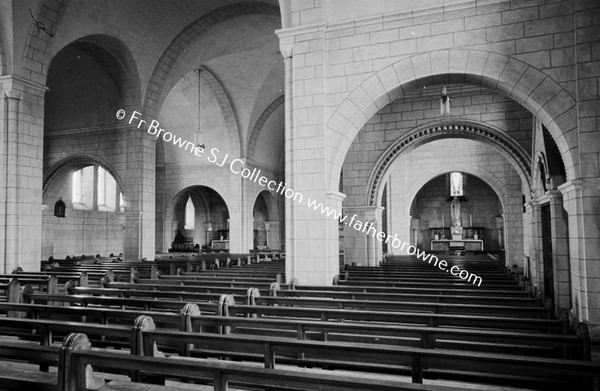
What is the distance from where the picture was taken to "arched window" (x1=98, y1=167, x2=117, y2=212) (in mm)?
19641

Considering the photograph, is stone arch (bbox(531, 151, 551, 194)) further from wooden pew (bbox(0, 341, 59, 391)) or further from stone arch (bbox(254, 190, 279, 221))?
stone arch (bbox(254, 190, 279, 221))

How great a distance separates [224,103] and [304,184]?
467 inches

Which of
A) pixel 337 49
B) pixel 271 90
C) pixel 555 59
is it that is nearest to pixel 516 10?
pixel 555 59

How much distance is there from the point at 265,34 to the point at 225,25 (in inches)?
57.7

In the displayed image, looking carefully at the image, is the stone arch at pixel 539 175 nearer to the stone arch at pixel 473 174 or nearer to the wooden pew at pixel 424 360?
the wooden pew at pixel 424 360

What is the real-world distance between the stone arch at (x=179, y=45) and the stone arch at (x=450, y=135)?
209 inches

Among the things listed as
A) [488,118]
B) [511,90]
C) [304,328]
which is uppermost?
[488,118]

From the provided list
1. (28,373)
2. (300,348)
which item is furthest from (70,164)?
(300,348)

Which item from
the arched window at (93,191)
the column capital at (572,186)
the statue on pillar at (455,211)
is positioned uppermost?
the arched window at (93,191)

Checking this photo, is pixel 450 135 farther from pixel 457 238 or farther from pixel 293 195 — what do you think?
pixel 457 238

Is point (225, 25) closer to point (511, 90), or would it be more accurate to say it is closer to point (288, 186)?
point (288, 186)

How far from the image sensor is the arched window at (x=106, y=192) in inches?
773

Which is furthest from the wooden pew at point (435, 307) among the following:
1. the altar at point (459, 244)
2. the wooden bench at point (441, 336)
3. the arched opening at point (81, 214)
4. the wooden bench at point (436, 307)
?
the altar at point (459, 244)

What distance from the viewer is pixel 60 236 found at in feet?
56.6
